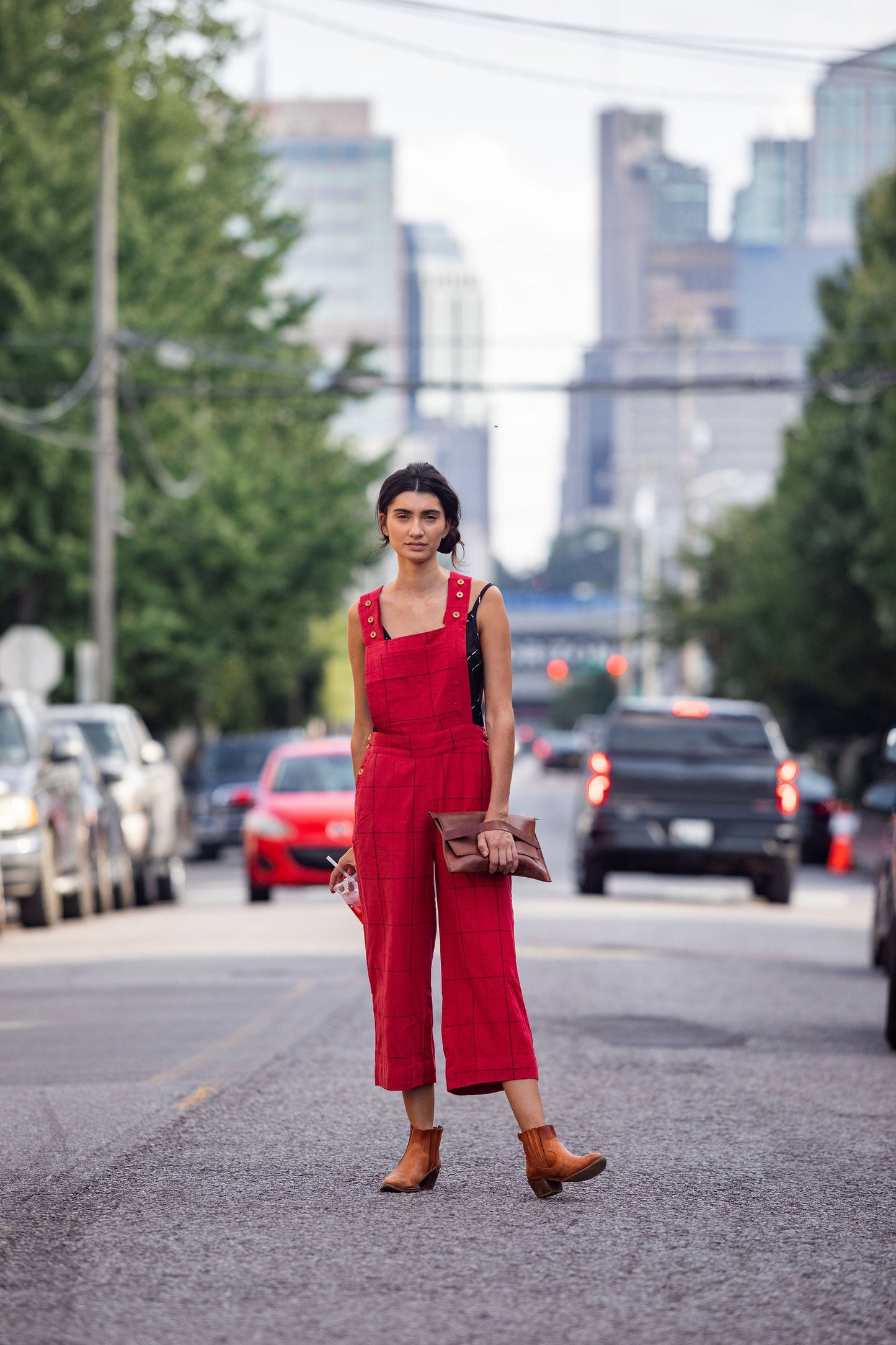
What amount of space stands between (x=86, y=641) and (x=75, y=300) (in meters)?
5.26

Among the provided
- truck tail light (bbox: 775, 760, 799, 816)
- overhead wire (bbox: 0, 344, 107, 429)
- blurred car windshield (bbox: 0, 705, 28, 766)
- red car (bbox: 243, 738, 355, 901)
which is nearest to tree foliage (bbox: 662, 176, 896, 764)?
truck tail light (bbox: 775, 760, 799, 816)

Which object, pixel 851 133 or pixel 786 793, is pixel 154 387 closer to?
pixel 786 793

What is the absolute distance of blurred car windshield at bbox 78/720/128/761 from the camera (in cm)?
2320

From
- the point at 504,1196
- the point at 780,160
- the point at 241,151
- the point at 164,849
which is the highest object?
the point at 780,160

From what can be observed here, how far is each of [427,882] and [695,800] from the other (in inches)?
571

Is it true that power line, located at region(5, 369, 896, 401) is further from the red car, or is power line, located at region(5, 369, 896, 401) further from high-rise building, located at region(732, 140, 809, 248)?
high-rise building, located at region(732, 140, 809, 248)

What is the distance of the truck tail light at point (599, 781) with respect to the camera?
20938 millimetres

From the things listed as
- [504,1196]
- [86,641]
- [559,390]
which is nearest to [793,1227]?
Answer: [504,1196]

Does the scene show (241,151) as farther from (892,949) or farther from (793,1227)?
(793,1227)

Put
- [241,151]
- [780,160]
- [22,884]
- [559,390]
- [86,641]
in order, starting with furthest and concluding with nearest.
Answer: [780,160]
[241,151]
[86,641]
[559,390]
[22,884]

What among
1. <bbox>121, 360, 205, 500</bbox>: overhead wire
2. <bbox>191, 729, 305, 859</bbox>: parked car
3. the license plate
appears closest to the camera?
the license plate

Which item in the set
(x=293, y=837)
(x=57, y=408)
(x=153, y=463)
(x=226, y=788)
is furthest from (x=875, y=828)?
(x=293, y=837)

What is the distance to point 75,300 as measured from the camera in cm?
3691

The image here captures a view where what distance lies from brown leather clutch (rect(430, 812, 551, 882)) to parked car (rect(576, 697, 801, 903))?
14409 millimetres
